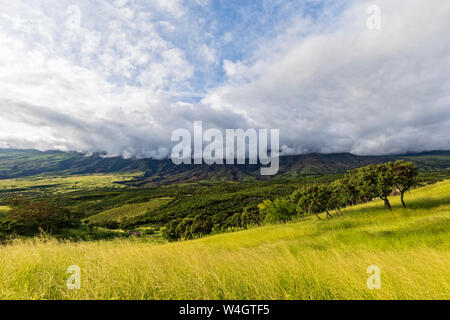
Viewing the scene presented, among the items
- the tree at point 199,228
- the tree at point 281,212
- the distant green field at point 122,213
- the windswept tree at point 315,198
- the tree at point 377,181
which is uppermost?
the tree at point 377,181

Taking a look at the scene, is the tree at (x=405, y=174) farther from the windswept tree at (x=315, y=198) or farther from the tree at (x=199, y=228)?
the tree at (x=199, y=228)

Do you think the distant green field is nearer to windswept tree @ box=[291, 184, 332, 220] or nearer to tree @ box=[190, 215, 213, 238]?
tree @ box=[190, 215, 213, 238]

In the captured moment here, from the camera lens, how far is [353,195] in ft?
A: 122

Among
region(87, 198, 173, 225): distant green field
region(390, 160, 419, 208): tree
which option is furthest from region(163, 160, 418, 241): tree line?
region(87, 198, 173, 225): distant green field

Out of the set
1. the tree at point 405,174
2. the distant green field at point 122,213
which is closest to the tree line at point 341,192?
the tree at point 405,174

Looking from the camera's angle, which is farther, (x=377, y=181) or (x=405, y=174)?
(x=377, y=181)

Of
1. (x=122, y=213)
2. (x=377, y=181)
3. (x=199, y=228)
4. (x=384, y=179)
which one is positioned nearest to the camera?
(x=384, y=179)

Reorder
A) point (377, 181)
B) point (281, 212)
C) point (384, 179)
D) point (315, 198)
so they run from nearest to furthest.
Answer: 1. point (384, 179)
2. point (377, 181)
3. point (315, 198)
4. point (281, 212)

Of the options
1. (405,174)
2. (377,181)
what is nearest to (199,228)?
(377,181)

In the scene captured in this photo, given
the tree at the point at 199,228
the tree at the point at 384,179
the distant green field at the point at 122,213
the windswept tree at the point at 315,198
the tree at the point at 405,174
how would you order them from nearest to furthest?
1. the tree at the point at 405,174
2. the tree at the point at 384,179
3. the windswept tree at the point at 315,198
4. the tree at the point at 199,228
5. the distant green field at the point at 122,213

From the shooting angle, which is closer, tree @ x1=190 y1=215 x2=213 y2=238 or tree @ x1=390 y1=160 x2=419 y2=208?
tree @ x1=390 y1=160 x2=419 y2=208

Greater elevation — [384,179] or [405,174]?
[405,174]

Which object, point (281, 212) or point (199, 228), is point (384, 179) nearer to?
point (281, 212)
